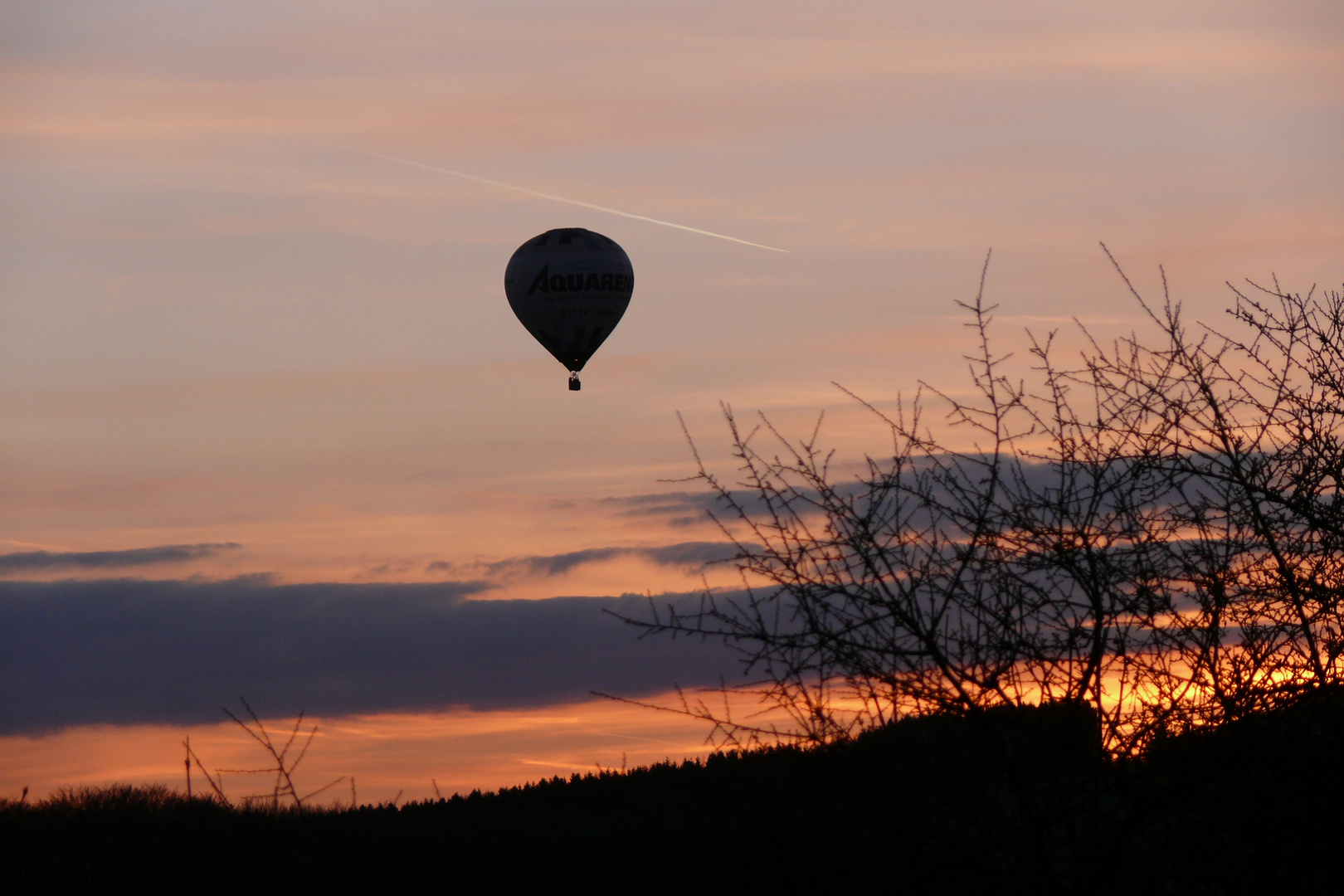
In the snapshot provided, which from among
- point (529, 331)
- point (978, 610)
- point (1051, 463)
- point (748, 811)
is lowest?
point (748, 811)

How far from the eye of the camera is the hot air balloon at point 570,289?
3319cm

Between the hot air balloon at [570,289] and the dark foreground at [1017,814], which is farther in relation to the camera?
the hot air balloon at [570,289]

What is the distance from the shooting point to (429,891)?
60.4ft

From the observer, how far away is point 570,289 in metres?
33.2

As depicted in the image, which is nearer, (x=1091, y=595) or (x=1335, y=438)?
(x=1091, y=595)

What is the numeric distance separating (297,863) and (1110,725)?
577 inches

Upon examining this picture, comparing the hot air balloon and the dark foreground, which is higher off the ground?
the hot air balloon

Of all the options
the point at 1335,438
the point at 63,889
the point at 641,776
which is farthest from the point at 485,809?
the point at 1335,438

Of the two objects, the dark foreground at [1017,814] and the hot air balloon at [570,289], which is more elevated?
the hot air balloon at [570,289]

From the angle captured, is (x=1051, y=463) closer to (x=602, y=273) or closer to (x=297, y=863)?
(x=297, y=863)

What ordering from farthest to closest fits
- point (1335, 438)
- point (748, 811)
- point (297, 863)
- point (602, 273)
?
point (602, 273) → point (297, 863) → point (1335, 438) → point (748, 811)

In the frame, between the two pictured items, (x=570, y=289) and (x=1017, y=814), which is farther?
(x=570, y=289)

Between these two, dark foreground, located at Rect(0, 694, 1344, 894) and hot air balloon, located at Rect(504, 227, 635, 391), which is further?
hot air balloon, located at Rect(504, 227, 635, 391)

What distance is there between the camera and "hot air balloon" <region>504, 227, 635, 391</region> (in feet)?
109
